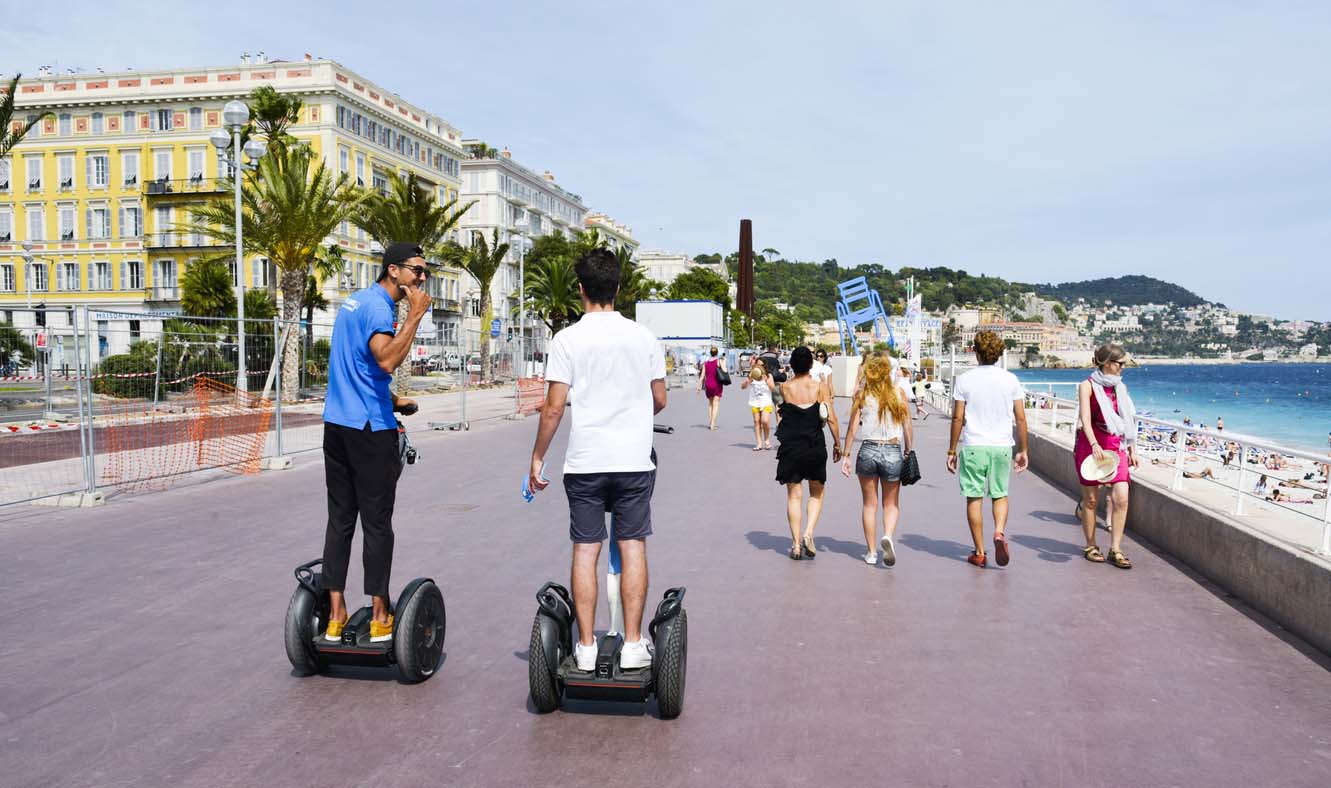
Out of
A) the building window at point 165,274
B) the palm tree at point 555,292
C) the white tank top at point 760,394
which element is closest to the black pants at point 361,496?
the white tank top at point 760,394

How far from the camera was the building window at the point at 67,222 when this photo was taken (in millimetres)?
58219

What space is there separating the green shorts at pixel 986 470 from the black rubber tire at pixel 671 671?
380cm

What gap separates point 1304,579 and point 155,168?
63.3 meters

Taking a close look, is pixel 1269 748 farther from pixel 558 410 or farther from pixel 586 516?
pixel 558 410

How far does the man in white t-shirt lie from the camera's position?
4062 millimetres

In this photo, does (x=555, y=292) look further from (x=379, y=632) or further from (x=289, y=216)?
(x=379, y=632)

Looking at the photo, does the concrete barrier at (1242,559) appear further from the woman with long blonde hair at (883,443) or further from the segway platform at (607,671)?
the segway platform at (607,671)

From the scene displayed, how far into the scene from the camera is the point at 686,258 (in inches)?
6270

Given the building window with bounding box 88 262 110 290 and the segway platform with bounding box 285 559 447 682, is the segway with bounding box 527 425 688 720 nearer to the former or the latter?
the segway platform with bounding box 285 559 447 682

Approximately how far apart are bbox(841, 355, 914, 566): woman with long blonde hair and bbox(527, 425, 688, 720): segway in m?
3.65

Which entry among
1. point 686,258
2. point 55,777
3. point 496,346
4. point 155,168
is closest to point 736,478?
point 55,777

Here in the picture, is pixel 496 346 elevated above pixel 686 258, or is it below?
below

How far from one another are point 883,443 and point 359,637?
175 inches

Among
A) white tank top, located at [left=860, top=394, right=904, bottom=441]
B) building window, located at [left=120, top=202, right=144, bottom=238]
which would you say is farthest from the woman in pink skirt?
building window, located at [left=120, top=202, right=144, bottom=238]
